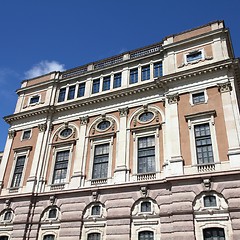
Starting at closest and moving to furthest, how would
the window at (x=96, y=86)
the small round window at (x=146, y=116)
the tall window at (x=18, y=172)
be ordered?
1. the small round window at (x=146, y=116)
2. the tall window at (x=18, y=172)
3. the window at (x=96, y=86)

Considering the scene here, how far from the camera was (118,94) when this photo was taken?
28.0m

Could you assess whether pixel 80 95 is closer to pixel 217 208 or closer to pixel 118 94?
pixel 118 94

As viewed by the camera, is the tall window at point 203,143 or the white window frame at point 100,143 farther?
the white window frame at point 100,143

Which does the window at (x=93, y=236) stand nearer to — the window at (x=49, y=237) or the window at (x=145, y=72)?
the window at (x=49, y=237)

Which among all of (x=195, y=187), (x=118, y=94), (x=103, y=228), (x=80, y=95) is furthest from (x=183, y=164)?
(x=80, y=95)

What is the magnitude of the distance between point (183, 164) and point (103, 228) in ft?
26.4

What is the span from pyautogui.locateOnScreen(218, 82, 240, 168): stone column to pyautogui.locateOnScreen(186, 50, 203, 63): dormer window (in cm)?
399

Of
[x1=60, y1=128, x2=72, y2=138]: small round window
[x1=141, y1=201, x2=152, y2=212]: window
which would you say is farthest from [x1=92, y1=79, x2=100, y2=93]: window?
[x1=141, y1=201, x2=152, y2=212]: window

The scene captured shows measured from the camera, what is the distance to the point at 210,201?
19.6m

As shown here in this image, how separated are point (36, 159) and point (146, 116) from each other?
38.9ft

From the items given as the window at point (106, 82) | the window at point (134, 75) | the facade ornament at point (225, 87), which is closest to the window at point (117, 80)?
the window at point (106, 82)

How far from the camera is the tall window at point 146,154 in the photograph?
2370 cm

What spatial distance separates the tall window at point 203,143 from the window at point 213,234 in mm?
4857

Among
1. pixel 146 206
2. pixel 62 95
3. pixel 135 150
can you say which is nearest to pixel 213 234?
pixel 146 206
